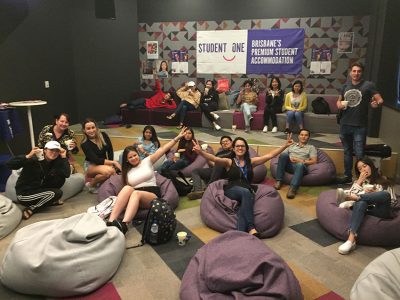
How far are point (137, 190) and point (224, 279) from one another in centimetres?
170

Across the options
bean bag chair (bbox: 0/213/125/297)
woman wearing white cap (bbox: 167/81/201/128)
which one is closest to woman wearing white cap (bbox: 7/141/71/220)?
bean bag chair (bbox: 0/213/125/297)

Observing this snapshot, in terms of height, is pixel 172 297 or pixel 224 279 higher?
pixel 224 279

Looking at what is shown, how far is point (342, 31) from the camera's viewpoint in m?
7.26

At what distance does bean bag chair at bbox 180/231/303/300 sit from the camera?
2.26m

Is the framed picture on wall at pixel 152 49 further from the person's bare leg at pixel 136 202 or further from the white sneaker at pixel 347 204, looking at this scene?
the white sneaker at pixel 347 204

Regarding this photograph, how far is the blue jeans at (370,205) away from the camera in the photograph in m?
3.24

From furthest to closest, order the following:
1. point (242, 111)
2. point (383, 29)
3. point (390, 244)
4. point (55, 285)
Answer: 1. point (242, 111)
2. point (383, 29)
3. point (390, 244)
4. point (55, 285)

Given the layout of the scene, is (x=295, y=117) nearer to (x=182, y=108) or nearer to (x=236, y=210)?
(x=182, y=108)

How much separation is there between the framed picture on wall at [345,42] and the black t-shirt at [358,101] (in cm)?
323

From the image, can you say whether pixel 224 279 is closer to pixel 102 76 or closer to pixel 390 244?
pixel 390 244

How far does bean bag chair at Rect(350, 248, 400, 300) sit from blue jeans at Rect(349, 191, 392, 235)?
38.2 inches

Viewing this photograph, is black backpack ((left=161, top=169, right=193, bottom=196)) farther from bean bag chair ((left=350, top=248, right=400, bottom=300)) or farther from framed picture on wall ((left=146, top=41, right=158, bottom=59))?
framed picture on wall ((left=146, top=41, right=158, bottom=59))

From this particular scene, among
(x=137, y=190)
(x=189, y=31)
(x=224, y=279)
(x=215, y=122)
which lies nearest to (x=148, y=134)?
(x=137, y=190)

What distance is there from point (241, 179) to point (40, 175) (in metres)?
2.30
